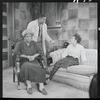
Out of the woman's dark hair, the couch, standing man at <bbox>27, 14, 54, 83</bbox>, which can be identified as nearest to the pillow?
the couch

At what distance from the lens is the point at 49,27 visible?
2.66 metres

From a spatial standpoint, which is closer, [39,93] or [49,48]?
[39,93]

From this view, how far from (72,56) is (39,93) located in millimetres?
720

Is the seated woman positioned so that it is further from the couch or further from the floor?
the couch

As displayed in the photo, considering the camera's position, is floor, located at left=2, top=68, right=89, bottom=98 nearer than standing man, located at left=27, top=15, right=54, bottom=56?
Yes

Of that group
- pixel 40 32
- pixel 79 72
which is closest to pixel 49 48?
pixel 40 32

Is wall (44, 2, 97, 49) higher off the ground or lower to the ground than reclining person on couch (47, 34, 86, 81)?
higher

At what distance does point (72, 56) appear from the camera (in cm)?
271

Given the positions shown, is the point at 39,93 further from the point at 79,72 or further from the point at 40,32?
the point at 40,32

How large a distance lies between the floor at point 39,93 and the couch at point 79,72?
8cm

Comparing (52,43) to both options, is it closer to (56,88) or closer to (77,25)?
(77,25)

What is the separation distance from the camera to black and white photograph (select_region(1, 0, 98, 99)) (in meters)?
2.56

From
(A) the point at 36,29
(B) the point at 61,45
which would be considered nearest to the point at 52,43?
(B) the point at 61,45

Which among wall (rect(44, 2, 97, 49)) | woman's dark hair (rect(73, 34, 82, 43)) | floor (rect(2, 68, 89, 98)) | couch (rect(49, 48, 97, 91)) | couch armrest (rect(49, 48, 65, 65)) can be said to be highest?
wall (rect(44, 2, 97, 49))
